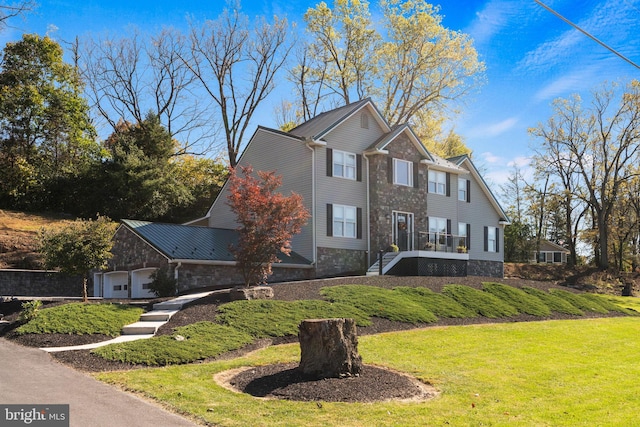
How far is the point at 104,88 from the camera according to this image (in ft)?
136

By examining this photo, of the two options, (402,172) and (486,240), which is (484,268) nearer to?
(486,240)

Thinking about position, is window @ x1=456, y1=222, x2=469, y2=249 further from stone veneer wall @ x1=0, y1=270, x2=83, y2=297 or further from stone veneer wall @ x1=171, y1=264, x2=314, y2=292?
stone veneer wall @ x1=0, y1=270, x2=83, y2=297

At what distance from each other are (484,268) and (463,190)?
441 centimetres

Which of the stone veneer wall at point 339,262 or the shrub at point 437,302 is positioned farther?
the stone veneer wall at point 339,262

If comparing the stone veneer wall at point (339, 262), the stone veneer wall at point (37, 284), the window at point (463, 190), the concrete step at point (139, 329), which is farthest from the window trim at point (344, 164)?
the concrete step at point (139, 329)

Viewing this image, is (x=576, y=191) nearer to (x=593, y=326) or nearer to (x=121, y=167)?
(x=593, y=326)

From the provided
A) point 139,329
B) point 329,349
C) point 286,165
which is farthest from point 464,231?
point 329,349

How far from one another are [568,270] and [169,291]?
30.3 m

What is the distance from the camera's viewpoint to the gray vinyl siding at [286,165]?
25.0 metres

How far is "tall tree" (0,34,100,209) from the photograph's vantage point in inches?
1264

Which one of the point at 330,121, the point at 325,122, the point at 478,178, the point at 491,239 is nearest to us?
the point at 330,121

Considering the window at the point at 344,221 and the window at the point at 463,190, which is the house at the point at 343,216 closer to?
the window at the point at 344,221

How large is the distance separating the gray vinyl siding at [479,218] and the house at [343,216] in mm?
1890

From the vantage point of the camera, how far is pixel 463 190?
3186 cm
